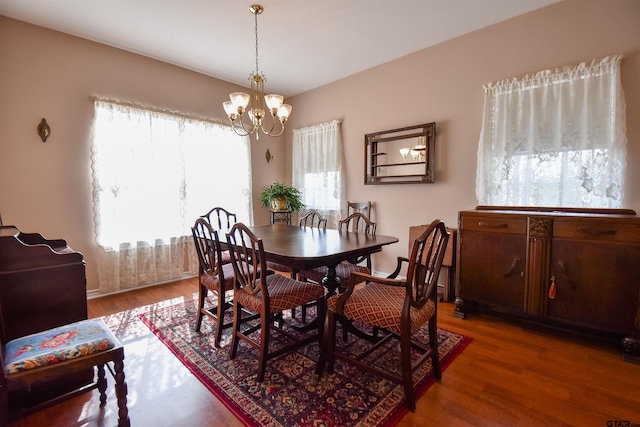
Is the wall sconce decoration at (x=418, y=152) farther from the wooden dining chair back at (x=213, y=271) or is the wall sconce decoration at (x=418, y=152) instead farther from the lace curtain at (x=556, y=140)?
the wooden dining chair back at (x=213, y=271)

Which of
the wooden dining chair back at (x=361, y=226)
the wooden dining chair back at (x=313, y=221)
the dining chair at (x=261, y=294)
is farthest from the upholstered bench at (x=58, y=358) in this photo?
the wooden dining chair back at (x=313, y=221)

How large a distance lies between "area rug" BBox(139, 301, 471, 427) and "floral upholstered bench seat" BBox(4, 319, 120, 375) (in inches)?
26.6

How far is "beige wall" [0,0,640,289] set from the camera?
2.40 meters

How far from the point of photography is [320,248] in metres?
1.97

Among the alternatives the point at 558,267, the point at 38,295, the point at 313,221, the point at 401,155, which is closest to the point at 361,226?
the point at 313,221

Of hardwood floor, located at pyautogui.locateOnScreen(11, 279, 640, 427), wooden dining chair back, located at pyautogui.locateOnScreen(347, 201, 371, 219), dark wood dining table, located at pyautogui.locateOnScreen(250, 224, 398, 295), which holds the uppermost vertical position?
wooden dining chair back, located at pyautogui.locateOnScreen(347, 201, 371, 219)

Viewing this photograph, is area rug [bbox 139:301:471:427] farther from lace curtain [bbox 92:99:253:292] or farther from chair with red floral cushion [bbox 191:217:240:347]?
lace curtain [bbox 92:99:253:292]

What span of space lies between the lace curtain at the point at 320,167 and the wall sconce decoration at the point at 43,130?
2.96 meters

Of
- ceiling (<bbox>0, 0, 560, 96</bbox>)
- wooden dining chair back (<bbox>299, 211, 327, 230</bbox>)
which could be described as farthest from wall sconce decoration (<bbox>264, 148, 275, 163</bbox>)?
ceiling (<bbox>0, 0, 560, 96</bbox>)

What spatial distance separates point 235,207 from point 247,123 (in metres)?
1.32

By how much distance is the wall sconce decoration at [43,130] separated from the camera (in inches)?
112

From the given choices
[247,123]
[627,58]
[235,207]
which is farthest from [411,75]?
[235,207]

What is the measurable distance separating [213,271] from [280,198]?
2063 millimetres

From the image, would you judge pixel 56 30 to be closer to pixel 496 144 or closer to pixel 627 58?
pixel 496 144
